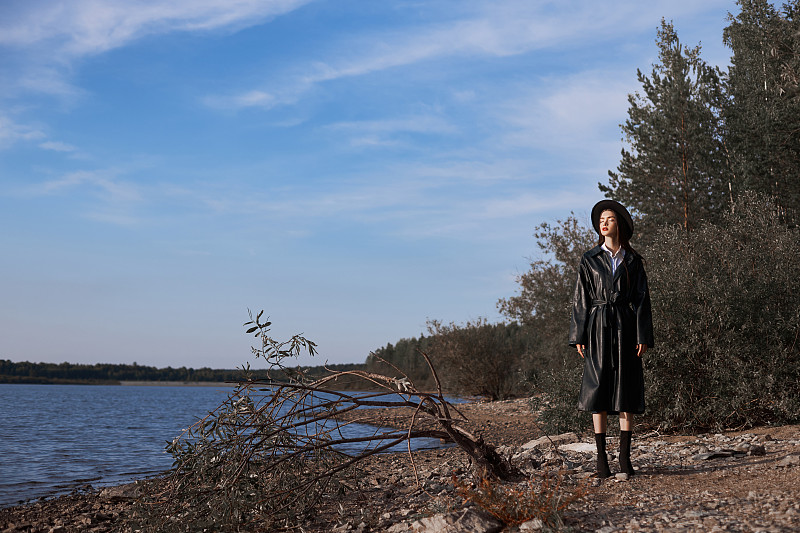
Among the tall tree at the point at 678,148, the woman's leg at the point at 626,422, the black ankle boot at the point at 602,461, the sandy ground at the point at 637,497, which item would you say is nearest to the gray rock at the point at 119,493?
the sandy ground at the point at 637,497

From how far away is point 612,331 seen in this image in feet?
20.0

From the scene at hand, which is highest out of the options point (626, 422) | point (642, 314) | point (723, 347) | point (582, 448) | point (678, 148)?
point (678, 148)

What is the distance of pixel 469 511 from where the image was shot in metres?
4.58

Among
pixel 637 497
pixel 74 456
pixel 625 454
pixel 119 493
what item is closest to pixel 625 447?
pixel 625 454

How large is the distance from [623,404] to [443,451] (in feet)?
22.0

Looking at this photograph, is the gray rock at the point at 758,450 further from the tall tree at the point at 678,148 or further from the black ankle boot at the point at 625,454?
the tall tree at the point at 678,148

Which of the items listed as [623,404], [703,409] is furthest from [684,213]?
[623,404]

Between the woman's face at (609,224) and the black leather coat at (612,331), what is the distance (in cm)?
21

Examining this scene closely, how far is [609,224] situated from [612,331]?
109 centimetres

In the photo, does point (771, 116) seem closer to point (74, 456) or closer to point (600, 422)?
point (600, 422)

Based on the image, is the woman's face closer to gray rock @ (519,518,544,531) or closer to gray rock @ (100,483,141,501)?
gray rock @ (519,518,544,531)

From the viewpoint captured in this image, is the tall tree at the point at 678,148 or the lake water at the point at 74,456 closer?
the lake water at the point at 74,456

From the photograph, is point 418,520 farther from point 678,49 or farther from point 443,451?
point 678,49

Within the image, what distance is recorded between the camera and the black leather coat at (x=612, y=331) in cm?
601
